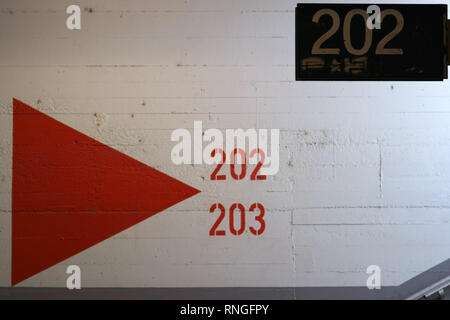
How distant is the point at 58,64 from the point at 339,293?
2138 mm

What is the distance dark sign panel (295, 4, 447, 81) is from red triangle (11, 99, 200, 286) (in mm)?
1137

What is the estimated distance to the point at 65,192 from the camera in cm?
224

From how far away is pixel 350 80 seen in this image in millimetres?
2268

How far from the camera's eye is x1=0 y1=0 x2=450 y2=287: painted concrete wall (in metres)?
2.25

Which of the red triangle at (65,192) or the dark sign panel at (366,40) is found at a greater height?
the dark sign panel at (366,40)

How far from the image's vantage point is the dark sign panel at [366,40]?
225 centimetres

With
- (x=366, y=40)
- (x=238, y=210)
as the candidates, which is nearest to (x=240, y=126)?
(x=238, y=210)

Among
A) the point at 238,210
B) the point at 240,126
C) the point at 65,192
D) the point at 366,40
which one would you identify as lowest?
the point at 238,210

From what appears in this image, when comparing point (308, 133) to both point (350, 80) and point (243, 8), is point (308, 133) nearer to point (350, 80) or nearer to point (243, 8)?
point (350, 80)

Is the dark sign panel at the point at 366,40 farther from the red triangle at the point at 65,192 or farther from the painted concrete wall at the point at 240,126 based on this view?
the red triangle at the point at 65,192

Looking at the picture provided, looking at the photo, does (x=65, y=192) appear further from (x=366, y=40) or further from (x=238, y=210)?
(x=366, y=40)

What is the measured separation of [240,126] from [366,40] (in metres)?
0.90

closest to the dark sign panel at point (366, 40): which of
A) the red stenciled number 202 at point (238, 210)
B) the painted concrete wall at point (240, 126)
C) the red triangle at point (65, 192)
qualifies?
the painted concrete wall at point (240, 126)

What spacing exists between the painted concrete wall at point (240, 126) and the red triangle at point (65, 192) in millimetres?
66
